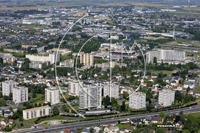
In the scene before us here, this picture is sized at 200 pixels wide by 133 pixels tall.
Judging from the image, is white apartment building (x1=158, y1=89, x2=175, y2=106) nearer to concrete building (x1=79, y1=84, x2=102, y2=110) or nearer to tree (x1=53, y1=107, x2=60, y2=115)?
concrete building (x1=79, y1=84, x2=102, y2=110)

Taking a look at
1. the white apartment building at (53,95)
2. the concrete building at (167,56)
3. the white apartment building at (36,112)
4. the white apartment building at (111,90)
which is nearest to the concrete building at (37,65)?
the concrete building at (167,56)

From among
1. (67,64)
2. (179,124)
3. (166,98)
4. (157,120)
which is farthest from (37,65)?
(179,124)

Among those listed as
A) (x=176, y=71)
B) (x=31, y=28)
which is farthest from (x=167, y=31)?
(x=176, y=71)

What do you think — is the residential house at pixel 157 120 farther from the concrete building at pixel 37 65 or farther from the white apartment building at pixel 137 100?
the concrete building at pixel 37 65

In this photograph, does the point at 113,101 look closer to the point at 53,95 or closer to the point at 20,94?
the point at 53,95

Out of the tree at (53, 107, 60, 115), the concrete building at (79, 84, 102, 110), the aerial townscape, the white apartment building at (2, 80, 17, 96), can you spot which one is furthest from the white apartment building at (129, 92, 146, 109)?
the white apartment building at (2, 80, 17, 96)

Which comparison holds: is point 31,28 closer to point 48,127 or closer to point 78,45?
point 78,45
